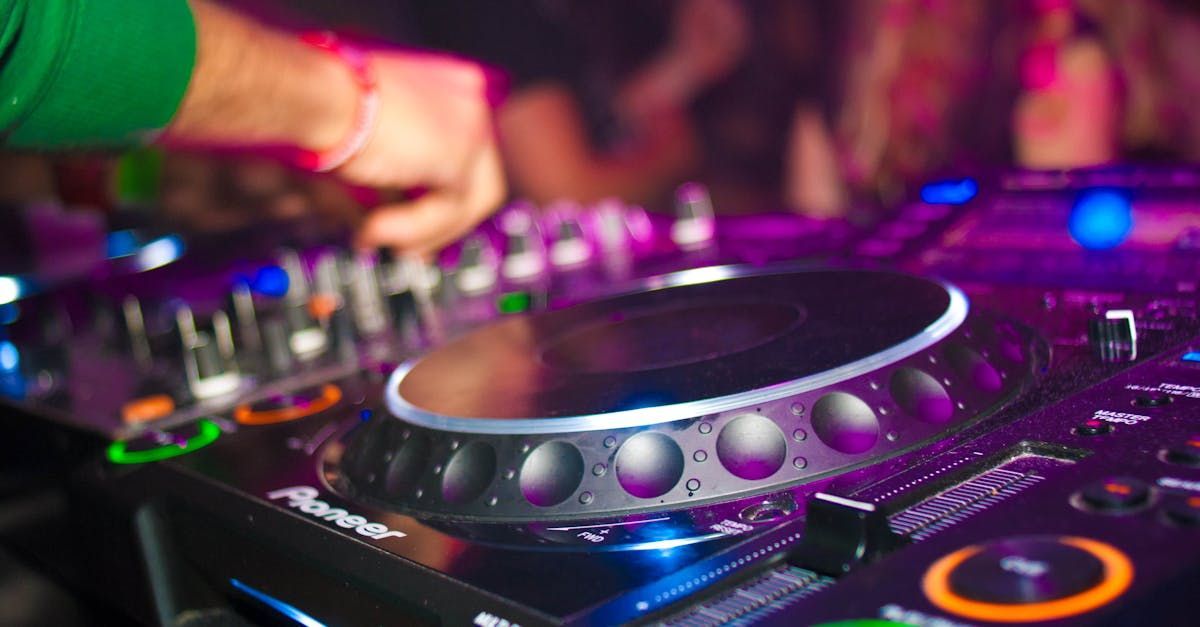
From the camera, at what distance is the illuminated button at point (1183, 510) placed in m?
0.42

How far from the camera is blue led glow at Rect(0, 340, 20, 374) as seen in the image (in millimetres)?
1442

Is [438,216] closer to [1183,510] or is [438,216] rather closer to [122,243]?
[122,243]

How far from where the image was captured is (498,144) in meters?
3.48

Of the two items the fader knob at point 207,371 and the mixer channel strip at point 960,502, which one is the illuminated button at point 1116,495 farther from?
the fader knob at point 207,371

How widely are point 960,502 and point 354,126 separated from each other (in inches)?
41.8

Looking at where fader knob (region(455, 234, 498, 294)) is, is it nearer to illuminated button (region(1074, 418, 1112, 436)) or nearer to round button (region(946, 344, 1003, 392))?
round button (region(946, 344, 1003, 392))

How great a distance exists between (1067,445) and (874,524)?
143 millimetres

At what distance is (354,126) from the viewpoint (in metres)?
→ 1.40

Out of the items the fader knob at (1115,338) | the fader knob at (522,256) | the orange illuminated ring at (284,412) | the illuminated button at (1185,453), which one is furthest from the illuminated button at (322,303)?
the illuminated button at (1185,453)

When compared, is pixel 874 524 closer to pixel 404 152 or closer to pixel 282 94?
pixel 282 94

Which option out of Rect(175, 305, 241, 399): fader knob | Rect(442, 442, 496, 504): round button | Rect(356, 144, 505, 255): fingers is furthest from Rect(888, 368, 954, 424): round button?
Rect(356, 144, 505, 255): fingers

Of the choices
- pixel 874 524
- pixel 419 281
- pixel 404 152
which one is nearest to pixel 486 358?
pixel 874 524

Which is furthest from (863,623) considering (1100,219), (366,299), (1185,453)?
(366,299)

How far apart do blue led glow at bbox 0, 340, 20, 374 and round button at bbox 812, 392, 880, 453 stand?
1.22m
